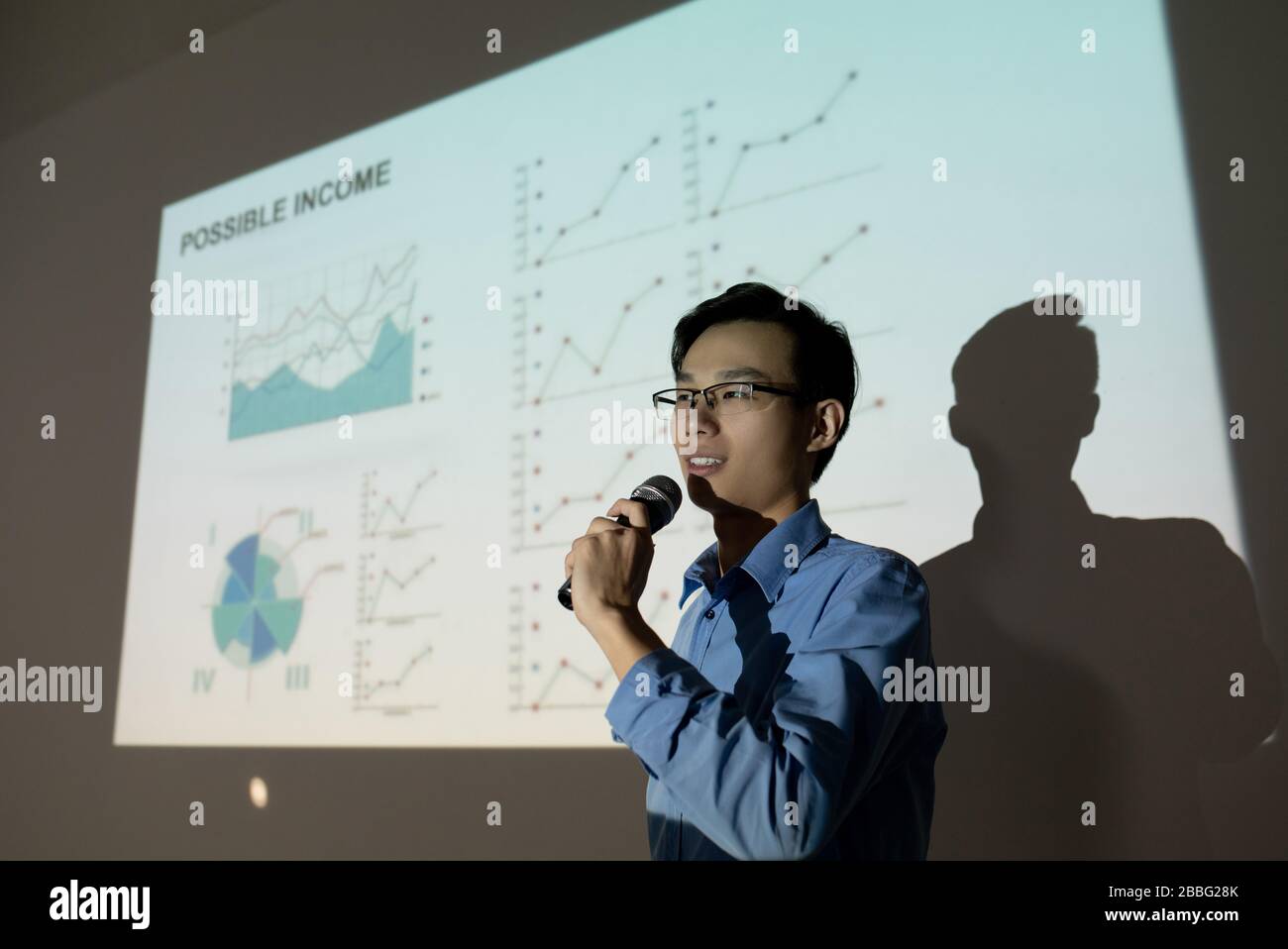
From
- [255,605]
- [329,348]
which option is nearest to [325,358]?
[329,348]

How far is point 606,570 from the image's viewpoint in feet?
3.82

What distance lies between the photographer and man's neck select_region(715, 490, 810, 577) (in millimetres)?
1352

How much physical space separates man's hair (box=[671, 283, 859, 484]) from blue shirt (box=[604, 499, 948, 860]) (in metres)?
0.17

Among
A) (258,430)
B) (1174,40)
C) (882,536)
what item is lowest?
(882,536)

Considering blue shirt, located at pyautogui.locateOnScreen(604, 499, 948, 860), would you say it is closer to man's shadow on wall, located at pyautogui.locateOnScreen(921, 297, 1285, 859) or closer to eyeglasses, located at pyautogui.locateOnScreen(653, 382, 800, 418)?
eyeglasses, located at pyautogui.locateOnScreen(653, 382, 800, 418)

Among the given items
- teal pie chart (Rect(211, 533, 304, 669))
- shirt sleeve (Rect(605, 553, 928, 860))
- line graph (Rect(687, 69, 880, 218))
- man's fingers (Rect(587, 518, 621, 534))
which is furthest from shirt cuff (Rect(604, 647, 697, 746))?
teal pie chart (Rect(211, 533, 304, 669))

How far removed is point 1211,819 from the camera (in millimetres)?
1616

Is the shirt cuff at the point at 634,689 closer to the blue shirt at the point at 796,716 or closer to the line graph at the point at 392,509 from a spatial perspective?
the blue shirt at the point at 796,716

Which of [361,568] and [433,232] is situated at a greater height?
[433,232]

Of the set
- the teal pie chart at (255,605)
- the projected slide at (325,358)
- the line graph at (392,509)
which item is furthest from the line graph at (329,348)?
the teal pie chart at (255,605)
